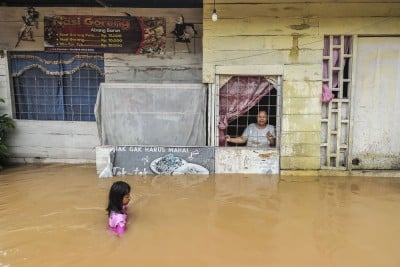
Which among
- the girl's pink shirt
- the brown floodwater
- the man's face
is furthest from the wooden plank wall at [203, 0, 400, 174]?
the girl's pink shirt

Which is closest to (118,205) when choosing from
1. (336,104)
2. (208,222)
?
(208,222)

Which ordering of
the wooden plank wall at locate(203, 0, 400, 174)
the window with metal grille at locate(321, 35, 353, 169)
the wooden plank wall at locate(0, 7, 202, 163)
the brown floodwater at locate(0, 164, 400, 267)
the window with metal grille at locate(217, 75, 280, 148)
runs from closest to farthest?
the brown floodwater at locate(0, 164, 400, 267)
the wooden plank wall at locate(203, 0, 400, 174)
the window with metal grille at locate(321, 35, 353, 169)
the window with metal grille at locate(217, 75, 280, 148)
the wooden plank wall at locate(0, 7, 202, 163)

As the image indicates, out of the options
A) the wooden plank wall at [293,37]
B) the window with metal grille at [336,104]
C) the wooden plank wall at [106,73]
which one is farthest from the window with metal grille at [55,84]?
the window with metal grille at [336,104]

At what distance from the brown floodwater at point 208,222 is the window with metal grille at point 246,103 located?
876 millimetres

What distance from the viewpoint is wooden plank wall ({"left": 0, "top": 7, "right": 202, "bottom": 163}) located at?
7883 mm

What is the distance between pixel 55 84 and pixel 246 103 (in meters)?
4.22

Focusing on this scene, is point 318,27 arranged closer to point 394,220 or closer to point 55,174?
point 394,220

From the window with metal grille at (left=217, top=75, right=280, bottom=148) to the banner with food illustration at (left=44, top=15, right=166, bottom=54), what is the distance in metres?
1.92

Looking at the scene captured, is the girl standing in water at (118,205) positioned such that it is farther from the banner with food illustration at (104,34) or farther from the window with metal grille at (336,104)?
the banner with food illustration at (104,34)

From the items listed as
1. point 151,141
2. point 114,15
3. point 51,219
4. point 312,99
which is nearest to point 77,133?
point 151,141

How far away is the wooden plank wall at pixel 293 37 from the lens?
668 cm

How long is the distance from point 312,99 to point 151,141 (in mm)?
3077

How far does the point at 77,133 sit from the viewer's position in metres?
8.20

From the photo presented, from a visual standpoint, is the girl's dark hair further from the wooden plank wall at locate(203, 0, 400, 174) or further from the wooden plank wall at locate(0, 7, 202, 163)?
the wooden plank wall at locate(0, 7, 202, 163)
